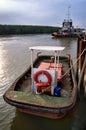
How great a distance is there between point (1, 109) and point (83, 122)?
170 inches

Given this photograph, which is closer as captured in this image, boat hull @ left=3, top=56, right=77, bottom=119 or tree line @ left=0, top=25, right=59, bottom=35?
boat hull @ left=3, top=56, right=77, bottom=119

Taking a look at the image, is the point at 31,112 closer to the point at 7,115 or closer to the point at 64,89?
the point at 7,115

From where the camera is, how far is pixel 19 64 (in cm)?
2111

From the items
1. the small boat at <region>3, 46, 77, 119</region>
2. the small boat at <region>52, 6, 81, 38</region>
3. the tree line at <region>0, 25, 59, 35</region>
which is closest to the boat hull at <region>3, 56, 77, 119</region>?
the small boat at <region>3, 46, 77, 119</region>

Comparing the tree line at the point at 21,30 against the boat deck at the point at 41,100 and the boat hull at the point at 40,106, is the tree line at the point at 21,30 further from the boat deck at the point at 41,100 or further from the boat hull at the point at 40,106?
the boat hull at the point at 40,106

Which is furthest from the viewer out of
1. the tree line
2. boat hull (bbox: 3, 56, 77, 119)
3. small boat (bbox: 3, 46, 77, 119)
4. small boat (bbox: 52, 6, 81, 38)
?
the tree line

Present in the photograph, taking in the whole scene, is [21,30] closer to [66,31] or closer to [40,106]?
[66,31]

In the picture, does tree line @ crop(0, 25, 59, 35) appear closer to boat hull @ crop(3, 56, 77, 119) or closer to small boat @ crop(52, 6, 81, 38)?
small boat @ crop(52, 6, 81, 38)

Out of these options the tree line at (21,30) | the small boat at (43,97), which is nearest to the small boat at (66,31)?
the tree line at (21,30)

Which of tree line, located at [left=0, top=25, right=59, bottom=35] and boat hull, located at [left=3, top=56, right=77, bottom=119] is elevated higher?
tree line, located at [left=0, top=25, right=59, bottom=35]

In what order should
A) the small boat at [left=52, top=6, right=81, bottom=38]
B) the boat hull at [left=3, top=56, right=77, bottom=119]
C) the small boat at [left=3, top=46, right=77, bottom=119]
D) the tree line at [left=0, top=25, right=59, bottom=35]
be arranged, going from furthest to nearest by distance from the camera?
the tree line at [left=0, top=25, right=59, bottom=35]
the small boat at [left=52, top=6, right=81, bottom=38]
the small boat at [left=3, top=46, right=77, bottom=119]
the boat hull at [left=3, top=56, right=77, bottom=119]

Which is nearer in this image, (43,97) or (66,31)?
(43,97)

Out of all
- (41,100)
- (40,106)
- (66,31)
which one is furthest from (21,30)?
(40,106)

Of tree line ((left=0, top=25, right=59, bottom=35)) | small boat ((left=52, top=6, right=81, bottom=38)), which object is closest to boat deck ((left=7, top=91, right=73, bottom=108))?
small boat ((left=52, top=6, right=81, bottom=38))
